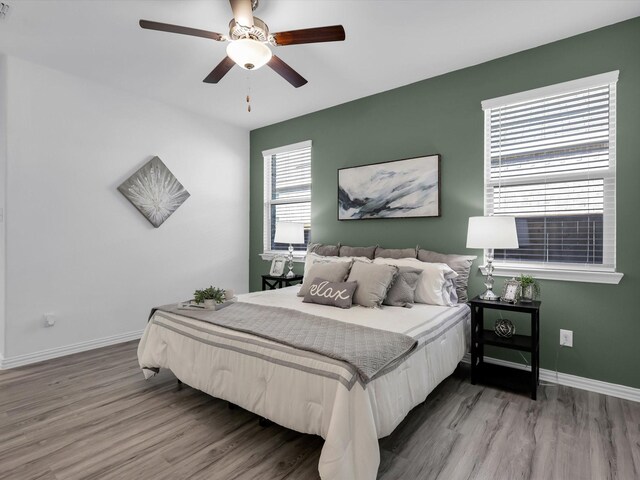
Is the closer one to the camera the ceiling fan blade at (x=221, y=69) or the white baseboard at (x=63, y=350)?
the ceiling fan blade at (x=221, y=69)

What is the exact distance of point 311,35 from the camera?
2.16 metres

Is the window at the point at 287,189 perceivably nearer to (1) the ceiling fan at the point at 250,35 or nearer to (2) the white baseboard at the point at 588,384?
(1) the ceiling fan at the point at 250,35

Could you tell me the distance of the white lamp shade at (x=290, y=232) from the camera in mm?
4289

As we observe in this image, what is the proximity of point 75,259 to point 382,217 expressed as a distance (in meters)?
3.20

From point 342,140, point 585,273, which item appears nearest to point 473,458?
point 585,273

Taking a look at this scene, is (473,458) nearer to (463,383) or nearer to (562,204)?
(463,383)

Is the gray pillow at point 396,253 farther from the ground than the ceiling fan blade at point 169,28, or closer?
closer

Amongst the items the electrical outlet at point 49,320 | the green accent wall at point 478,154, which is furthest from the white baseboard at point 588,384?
the electrical outlet at point 49,320

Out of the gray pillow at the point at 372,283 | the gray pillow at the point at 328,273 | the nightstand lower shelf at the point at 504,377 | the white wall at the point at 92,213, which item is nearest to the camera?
the nightstand lower shelf at the point at 504,377

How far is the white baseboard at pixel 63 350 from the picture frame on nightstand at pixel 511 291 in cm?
382

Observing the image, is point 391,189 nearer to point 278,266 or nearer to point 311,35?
point 278,266

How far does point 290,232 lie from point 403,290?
5.98 feet

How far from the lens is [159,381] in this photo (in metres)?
2.88

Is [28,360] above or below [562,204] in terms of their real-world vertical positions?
below
